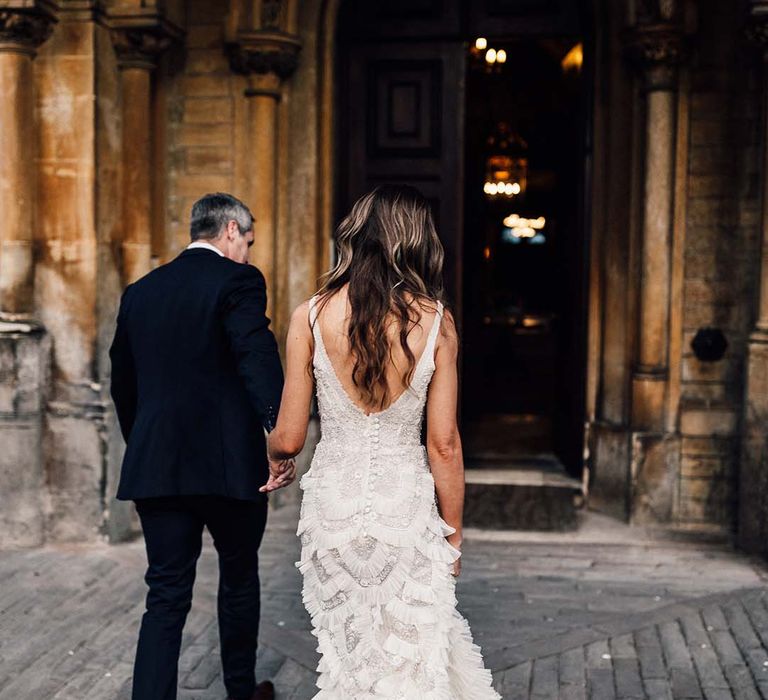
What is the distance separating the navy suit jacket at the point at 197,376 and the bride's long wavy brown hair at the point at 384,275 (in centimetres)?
77

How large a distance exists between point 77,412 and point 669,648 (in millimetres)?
3857

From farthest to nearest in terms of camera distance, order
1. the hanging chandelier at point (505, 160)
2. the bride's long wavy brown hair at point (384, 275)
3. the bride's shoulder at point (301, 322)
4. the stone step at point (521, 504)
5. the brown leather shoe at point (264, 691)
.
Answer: the hanging chandelier at point (505, 160), the stone step at point (521, 504), the brown leather shoe at point (264, 691), the bride's shoulder at point (301, 322), the bride's long wavy brown hair at point (384, 275)

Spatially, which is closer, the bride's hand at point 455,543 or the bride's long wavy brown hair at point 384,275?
the bride's long wavy brown hair at point 384,275

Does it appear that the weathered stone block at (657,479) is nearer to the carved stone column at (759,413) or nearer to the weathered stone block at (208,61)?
the carved stone column at (759,413)

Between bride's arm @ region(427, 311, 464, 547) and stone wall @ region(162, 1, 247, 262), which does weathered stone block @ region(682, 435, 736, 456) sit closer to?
stone wall @ region(162, 1, 247, 262)

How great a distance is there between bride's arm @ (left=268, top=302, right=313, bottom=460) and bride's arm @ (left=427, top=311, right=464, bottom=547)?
378mm

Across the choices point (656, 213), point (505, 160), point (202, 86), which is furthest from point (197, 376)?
point (505, 160)

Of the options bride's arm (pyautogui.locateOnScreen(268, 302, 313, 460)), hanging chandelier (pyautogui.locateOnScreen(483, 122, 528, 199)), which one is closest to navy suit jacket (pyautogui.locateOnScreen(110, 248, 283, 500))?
bride's arm (pyautogui.locateOnScreen(268, 302, 313, 460))

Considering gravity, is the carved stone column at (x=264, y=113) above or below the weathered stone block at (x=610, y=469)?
above

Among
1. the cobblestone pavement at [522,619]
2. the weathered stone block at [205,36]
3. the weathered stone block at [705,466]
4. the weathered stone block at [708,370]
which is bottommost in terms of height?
the cobblestone pavement at [522,619]

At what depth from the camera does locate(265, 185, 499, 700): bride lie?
3.21m

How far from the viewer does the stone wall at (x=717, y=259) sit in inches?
284

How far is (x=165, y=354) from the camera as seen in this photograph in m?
3.96

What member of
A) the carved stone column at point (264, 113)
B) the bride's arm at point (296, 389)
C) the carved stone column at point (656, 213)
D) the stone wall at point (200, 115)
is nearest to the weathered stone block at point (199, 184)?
the stone wall at point (200, 115)
